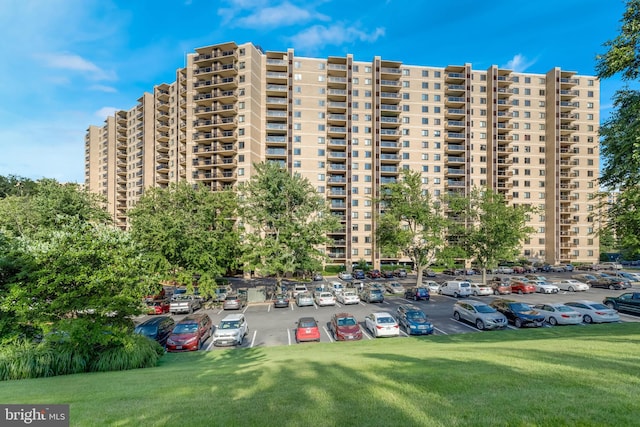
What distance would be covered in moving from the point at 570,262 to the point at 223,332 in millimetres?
74890

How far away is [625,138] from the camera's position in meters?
12.9

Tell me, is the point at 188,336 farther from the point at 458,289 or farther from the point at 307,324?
the point at 458,289

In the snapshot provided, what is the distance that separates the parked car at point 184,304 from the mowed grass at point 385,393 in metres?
18.3

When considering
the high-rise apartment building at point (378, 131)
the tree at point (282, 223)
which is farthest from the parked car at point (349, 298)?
the high-rise apartment building at point (378, 131)

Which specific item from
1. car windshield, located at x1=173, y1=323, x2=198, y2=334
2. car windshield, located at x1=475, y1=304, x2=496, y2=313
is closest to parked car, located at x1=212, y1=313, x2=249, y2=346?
car windshield, located at x1=173, y1=323, x2=198, y2=334

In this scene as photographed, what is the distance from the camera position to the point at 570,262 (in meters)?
64.6

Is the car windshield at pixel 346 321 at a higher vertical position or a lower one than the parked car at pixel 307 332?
higher

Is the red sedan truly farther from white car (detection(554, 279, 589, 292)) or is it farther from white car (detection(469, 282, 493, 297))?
white car (detection(554, 279, 589, 292))

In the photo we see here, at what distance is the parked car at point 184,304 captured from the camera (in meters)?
28.0

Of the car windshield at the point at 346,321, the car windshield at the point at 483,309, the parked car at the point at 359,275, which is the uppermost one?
the car windshield at the point at 483,309

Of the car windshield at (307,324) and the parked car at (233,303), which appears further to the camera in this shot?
the parked car at (233,303)

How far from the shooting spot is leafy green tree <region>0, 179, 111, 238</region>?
31.1 m

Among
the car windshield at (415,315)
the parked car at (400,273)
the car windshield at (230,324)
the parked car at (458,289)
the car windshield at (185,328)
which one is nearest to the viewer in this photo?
the car windshield at (185,328)

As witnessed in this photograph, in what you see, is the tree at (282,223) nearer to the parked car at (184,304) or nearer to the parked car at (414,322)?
the parked car at (184,304)
